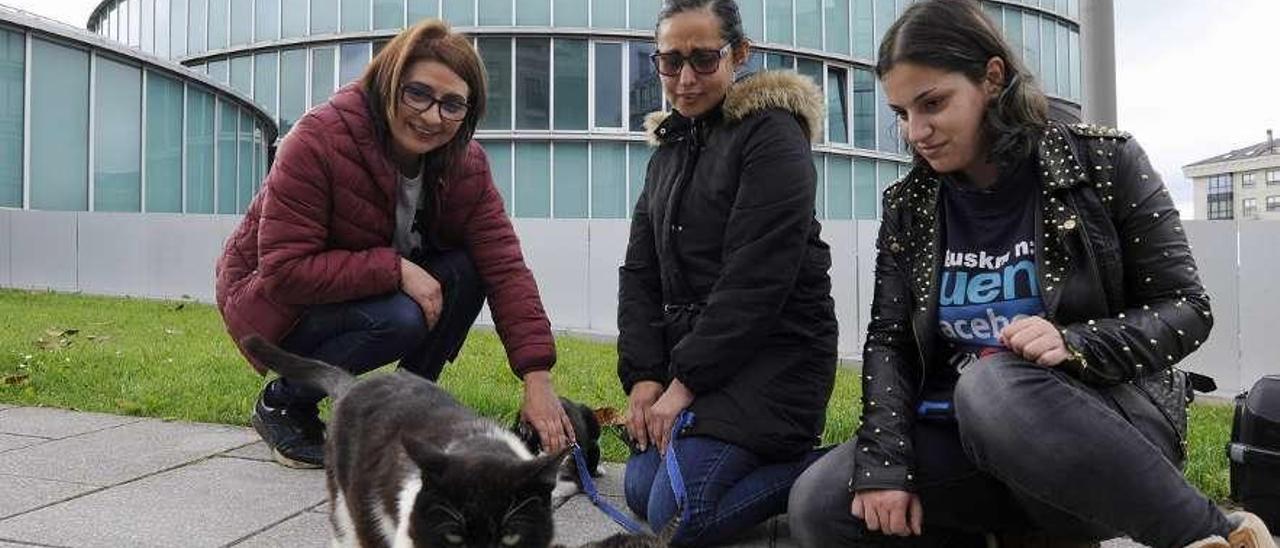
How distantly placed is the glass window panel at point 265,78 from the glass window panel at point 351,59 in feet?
6.45

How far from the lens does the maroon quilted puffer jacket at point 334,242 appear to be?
11.8ft

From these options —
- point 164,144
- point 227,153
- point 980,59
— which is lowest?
point 980,59

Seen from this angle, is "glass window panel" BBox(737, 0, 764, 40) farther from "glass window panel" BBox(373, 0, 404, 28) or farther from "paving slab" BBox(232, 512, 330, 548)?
"paving slab" BBox(232, 512, 330, 548)

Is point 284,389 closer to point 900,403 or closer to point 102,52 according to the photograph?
point 900,403

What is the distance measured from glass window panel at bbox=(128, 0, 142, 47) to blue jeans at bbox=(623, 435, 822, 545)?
26254 mm

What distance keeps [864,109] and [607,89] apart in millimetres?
6353

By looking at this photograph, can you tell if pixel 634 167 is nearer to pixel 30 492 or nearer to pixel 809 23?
pixel 809 23

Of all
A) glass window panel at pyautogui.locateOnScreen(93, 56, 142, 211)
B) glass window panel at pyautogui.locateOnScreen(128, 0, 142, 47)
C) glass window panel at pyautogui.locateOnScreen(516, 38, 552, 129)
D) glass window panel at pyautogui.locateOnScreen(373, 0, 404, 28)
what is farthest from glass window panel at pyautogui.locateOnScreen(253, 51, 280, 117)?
glass window panel at pyautogui.locateOnScreen(516, 38, 552, 129)

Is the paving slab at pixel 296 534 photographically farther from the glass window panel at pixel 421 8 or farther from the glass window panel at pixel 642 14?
the glass window panel at pixel 421 8

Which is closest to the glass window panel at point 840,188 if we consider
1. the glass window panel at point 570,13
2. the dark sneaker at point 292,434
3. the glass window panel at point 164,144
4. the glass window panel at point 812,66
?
the glass window panel at point 812,66

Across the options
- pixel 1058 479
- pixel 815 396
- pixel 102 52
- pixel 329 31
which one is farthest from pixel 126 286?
pixel 1058 479

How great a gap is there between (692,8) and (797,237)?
2.81 feet

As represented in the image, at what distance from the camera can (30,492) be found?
3525 millimetres

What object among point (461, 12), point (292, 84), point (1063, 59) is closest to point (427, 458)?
point (461, 12)
